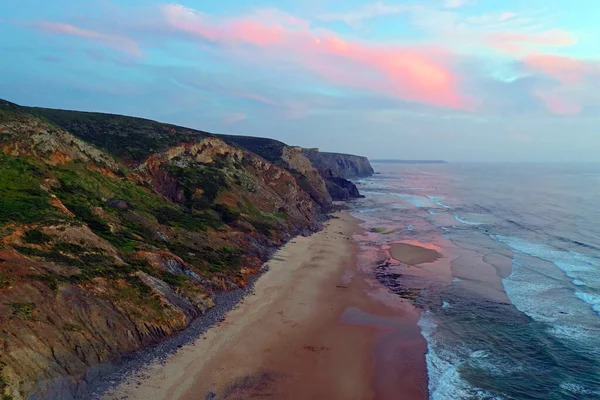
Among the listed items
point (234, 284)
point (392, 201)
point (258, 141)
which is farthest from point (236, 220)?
point (258, 141)

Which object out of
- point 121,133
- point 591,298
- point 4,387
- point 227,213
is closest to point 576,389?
point 591,298

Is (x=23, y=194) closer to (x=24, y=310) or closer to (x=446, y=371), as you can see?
(x=24, y=310)

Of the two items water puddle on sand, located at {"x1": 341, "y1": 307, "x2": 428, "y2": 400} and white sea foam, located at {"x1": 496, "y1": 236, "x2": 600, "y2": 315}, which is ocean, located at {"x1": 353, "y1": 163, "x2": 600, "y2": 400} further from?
water puddle on sand, located at {"x1": 341, "y1": 307, "x2": 428, "y2": 400}

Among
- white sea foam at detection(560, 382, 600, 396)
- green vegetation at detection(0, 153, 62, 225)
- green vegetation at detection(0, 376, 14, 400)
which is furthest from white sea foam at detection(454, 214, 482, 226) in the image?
green vegetation at detection(0, 376, 14, 400)

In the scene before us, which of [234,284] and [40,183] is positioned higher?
[40,183]

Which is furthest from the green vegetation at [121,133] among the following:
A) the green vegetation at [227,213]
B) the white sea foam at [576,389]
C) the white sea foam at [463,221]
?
the white sea foam at [463,221]

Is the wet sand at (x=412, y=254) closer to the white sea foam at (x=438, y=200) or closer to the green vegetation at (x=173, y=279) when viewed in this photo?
the green vegetation at (x=173, y=279)

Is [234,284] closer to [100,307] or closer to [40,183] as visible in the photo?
[100,307]
